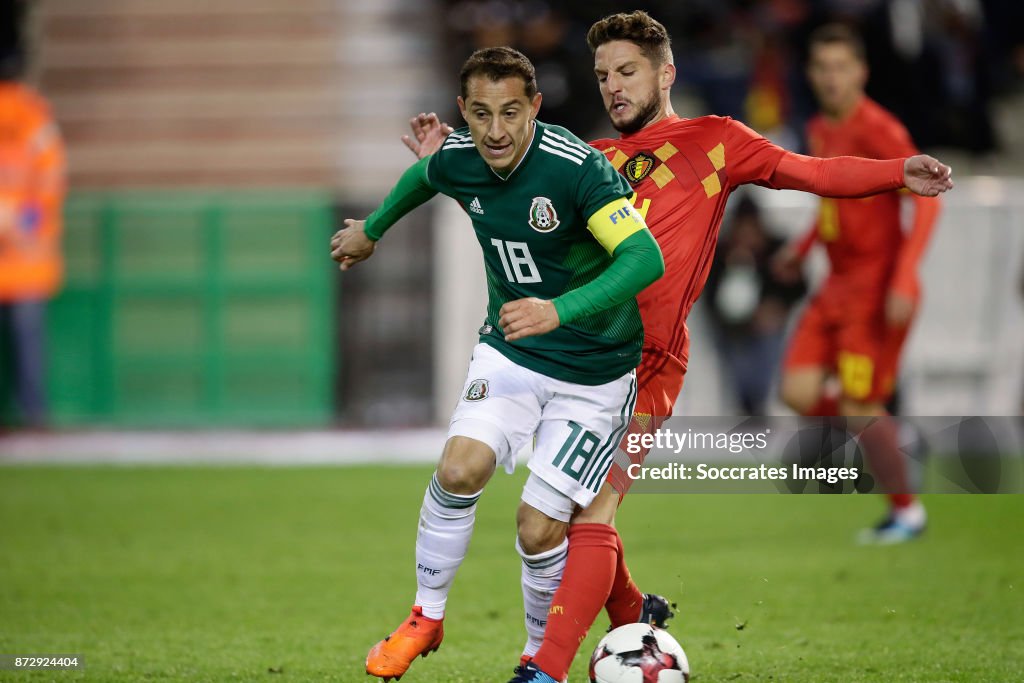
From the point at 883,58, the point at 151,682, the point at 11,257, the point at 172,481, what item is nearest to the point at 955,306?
the point at 883,58

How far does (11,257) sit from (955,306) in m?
8.42

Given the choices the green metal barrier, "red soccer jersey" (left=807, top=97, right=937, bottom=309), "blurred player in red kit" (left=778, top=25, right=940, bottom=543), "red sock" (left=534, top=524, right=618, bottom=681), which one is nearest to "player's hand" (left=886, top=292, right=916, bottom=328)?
"blurred player in red kit" (left=778, top=25, right=940, bottom=543)

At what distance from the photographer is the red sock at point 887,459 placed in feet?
26.1

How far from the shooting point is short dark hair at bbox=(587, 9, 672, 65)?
486cm

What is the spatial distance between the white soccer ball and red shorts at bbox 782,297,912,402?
3902 millimetres

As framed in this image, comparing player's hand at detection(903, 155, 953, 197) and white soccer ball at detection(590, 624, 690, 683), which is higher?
player's hand at detection(903, 155, 953, 197)

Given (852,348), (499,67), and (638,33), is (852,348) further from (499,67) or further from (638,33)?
(499,67)

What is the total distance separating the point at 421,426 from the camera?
43.5 feet

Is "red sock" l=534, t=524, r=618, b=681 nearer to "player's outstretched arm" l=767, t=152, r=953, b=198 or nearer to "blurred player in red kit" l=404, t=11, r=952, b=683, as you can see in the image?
"blurred player in red kit" l=404, t=11, r=952, b=683

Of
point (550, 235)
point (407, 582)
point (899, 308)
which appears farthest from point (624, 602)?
point (899, 308)

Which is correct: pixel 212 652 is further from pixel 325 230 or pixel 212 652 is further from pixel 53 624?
pixel 325 230

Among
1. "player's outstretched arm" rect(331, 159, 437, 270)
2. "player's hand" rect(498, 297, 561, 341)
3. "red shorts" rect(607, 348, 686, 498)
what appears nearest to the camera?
"player's hand" rect(498, 297, 561, 341)

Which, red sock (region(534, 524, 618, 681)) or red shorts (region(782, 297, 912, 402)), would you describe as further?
red shorts (region(782, 297, 912, 402))

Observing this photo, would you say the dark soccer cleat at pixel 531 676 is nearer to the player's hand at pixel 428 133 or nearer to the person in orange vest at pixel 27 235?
the player's hand at pixel 428 133
